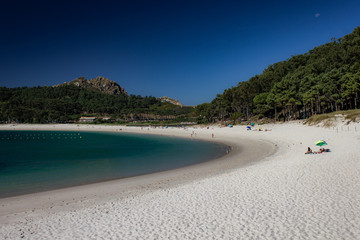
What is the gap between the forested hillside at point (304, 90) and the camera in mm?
41719

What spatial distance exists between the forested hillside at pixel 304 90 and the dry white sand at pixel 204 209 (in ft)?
119

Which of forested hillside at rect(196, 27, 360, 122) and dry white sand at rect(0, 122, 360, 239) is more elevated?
forested hillside at rect(196, 27, 360, 122)

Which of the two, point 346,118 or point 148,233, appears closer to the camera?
point 148,233

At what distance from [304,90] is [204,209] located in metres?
47.7

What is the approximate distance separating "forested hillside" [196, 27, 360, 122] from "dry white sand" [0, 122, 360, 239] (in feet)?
119

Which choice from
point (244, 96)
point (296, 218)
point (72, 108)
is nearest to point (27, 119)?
point (72, 108)

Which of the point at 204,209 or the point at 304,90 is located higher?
the point at 304,90

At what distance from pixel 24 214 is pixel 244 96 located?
6534 cm

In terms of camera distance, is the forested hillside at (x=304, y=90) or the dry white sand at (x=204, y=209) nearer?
the dry white sand at (x=204, y=209)

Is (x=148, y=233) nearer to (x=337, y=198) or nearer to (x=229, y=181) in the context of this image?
(x=229, y=181)

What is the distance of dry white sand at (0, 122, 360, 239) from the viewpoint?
6055 mm

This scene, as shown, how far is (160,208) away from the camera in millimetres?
7953

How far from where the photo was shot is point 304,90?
Answer: 4653 cm

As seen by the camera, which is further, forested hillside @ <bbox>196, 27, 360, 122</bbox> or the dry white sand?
forested hillside @ <bbox>196, 27, 360, 122</bbox>
